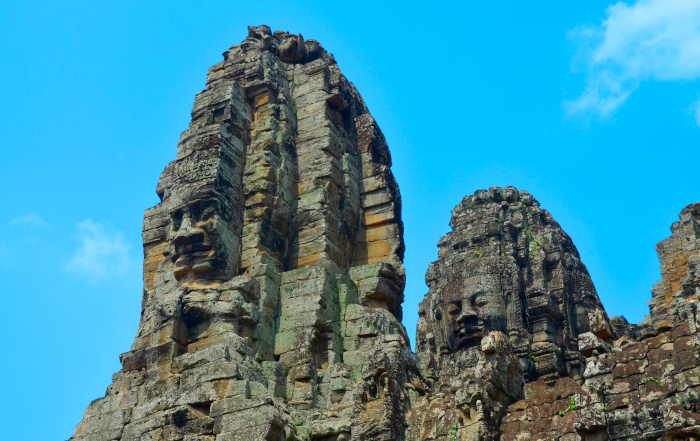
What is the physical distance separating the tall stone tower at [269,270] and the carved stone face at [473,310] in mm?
7918

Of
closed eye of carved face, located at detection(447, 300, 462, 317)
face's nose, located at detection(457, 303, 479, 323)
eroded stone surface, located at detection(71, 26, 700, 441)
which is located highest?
closed eye of carved face, located at detection(447, 300, 462, 317)

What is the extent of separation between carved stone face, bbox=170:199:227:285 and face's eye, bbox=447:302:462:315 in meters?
12.0

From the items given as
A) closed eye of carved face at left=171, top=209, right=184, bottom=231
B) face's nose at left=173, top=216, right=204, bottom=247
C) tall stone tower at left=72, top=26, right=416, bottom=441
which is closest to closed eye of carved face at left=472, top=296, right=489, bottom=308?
tall stone tower at left=72, top=26, right=416, bottom=441

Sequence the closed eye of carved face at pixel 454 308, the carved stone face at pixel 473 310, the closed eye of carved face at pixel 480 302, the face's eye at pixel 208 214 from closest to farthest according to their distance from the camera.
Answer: the face's eye at pixel 208 214
the carved stone face at pixel 473 310
the closed eye of carved face at pixel 454 308
the closed eye of carved face at pixel 480 302

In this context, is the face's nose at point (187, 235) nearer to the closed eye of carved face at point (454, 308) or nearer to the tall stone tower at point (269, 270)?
the tall stone tower at point (269, 270)

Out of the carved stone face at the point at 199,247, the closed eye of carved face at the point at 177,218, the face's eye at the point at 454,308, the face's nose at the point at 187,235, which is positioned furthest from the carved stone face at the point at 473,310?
the face's nose at the point at 187,235

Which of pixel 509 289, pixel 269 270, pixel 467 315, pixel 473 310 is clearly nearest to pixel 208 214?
pixel 269 270

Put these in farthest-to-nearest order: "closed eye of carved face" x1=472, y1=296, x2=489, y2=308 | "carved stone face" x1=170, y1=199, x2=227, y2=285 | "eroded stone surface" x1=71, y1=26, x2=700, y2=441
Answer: "closed eye of carved face" x1=472, y1=296, x2=489, y2=308, "carved stone face" x1=170, y1=199, x2=227, y2=285, "eroded stone surface" x1=71, y1=26, x2=700, y2=441

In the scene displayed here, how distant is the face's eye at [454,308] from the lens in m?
30.6

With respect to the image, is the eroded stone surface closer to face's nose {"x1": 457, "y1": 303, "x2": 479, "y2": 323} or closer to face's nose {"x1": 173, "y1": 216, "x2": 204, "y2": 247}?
face's nose {"x1": 173, "y1": 216, "x2": 204, "y2": 247}

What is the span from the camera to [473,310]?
30.2m

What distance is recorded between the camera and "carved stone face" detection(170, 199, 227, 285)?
2012 centimetres

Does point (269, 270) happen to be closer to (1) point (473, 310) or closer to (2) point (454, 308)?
(1) point (473, 310)

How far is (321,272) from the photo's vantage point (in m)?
19.9
